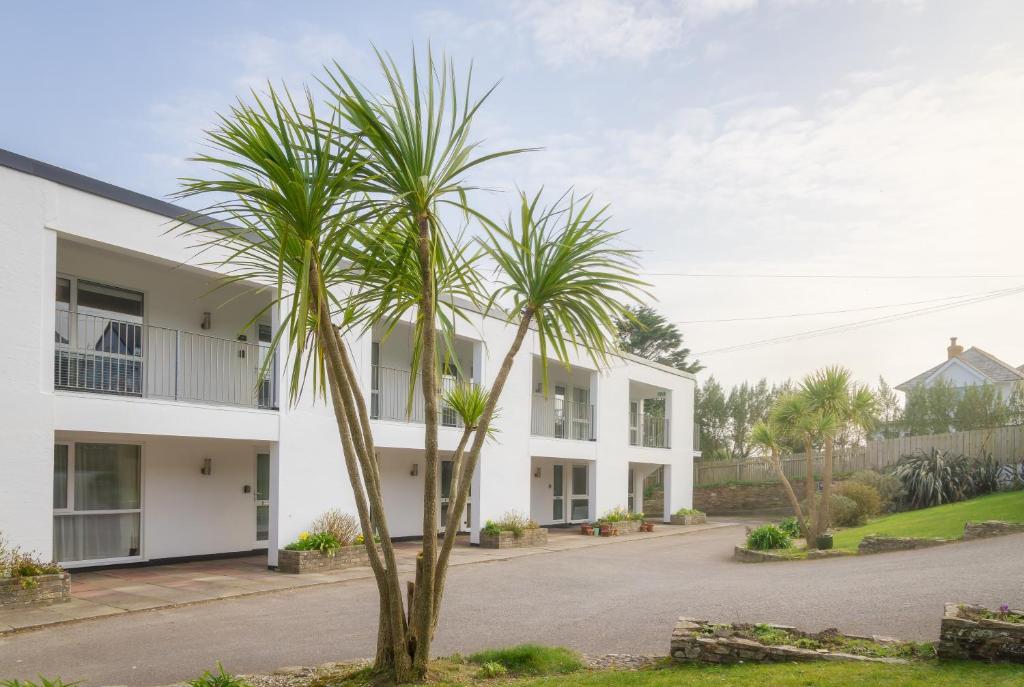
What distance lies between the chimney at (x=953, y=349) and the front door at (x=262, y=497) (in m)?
45.4

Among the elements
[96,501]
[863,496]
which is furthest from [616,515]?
[96,501]

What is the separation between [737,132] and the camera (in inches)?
509

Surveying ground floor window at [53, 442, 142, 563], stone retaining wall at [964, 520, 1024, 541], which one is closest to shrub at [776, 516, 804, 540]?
stone retaining wall at [964, 520, 1024, 541]

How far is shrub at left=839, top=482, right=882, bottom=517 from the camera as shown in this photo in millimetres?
24109

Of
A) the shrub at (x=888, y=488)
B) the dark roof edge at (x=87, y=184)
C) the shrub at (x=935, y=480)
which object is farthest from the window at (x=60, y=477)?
the shrub at (x=935, y=480)

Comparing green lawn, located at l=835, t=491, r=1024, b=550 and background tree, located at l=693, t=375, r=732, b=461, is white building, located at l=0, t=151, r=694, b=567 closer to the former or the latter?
green lawn, located at l=835, t=491, r=1024, b=550

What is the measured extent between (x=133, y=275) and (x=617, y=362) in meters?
14.7

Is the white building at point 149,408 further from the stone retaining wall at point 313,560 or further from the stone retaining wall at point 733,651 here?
the stone retaining wall at point 733,651

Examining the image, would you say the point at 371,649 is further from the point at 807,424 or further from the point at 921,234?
the point at 921,234

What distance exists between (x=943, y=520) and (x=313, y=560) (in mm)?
13848

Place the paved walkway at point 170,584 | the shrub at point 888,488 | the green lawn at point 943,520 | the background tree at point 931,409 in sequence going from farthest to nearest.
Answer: the background tree at point 931,409, the shrub at point 888,488, the green lawn at point 943,520, the paved walkway at point 170,584

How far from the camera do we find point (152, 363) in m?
13.6

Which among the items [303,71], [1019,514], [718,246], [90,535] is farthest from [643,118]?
[1019,514]

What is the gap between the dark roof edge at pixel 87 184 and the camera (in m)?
10.5
